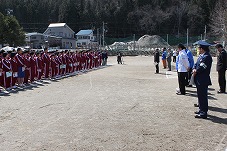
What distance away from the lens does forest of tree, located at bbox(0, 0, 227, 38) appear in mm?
89312

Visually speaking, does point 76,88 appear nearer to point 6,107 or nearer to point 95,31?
point 6,107

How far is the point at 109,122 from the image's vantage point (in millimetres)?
7305

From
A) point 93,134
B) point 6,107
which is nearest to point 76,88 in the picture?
point 6,107

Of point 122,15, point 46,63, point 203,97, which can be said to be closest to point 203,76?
point 203,97

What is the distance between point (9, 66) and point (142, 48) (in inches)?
2139

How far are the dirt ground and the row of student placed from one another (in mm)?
2019

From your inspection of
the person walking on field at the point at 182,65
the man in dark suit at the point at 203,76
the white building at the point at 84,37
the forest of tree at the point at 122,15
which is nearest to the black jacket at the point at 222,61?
the person walking on field at the point at 182,65

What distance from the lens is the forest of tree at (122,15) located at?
293 ft

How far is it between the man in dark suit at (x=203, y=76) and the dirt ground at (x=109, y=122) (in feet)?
1.14

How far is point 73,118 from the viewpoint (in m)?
7.73

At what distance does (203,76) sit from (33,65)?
1040 centimetres

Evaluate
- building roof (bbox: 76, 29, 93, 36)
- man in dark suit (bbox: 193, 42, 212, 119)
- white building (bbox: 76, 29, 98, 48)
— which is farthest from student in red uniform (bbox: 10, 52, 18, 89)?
building roof (bbox: 76, 29, 93, 36)

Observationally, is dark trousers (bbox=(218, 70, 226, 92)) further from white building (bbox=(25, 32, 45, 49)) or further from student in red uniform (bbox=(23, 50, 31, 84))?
white building (bbox=(25, 32, 45, 49))

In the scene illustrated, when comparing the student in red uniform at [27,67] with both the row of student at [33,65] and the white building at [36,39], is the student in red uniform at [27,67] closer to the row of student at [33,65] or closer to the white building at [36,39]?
the row of student at [33,65]
